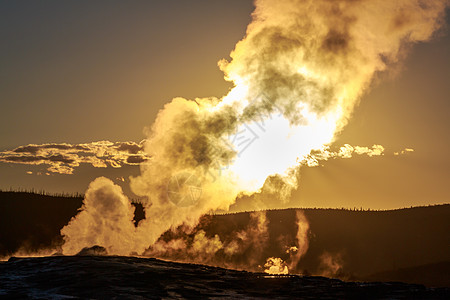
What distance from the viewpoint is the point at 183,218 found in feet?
121

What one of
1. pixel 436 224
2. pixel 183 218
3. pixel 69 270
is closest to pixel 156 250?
pixel 183 218

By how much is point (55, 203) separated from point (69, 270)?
173ft

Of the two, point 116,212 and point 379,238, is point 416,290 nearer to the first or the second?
point 116,212

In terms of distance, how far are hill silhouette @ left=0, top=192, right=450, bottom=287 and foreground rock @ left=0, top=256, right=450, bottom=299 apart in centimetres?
2478

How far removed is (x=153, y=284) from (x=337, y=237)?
65820 mm

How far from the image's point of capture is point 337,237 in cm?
8050

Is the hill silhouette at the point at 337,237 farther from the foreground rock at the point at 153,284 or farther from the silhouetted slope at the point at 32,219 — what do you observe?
the foreground rock at the point at 153,284

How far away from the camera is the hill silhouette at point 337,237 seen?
52.4 meters

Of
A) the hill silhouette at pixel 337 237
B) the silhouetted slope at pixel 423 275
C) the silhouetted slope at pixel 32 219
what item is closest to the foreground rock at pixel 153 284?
the hill silhouette at pixel 337 237

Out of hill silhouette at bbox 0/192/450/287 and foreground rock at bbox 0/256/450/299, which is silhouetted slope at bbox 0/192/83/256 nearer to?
hill silhouette at bbox 0/192/450/287

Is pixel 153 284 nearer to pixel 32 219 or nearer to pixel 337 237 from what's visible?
pixel 32 219

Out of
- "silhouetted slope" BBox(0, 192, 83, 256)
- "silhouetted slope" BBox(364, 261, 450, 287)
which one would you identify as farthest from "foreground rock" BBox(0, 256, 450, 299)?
"silhouetted slope" BBox(0, 192, 83, 256)

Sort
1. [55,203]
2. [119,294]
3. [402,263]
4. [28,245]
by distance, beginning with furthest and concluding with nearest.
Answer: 1. [55,203]
2. [402,263]
3. [28,245]
4. [119,294]

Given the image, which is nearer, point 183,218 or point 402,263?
point 183,218
